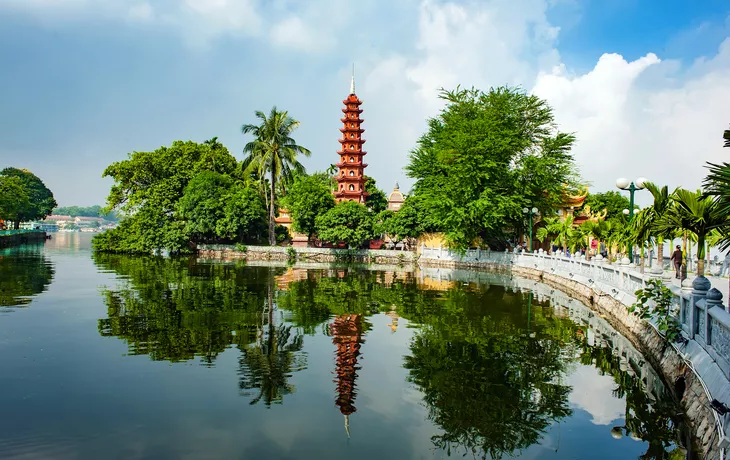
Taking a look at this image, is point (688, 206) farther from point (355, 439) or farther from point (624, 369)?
point (355, 439)

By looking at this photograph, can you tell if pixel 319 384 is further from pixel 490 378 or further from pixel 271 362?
pixel 490 378

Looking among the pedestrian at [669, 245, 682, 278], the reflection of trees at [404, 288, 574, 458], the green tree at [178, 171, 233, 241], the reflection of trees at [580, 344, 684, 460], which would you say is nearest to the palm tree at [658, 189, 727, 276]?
the reflection of trees at [404, 288, 574, 458]

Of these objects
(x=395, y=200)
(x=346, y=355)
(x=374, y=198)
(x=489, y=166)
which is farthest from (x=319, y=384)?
(x=395, y=200)

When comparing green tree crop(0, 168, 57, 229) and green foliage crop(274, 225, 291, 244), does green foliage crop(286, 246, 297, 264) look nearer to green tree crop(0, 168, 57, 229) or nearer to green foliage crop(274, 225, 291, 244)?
green foliage crop(274, 225, 291, 244)

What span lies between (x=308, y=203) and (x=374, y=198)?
43.1 ft

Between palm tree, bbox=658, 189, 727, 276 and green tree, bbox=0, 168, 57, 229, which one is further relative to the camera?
green tree, bbox=0, 168, 57, 229

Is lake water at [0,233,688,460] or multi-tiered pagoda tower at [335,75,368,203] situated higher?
multi-tiered pagoda tower at [335,75,368,203]

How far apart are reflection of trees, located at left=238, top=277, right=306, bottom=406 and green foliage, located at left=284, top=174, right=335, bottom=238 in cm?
3040

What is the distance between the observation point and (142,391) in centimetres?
→ 867

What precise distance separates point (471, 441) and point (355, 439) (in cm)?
153

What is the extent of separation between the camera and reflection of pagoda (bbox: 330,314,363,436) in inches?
334

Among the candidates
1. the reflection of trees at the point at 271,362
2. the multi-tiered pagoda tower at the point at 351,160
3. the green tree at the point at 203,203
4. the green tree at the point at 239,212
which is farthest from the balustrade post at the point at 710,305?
the multi-tiered pagoda tower at the point at 351,160

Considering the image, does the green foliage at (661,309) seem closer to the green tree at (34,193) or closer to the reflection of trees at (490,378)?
the reflection of trees at (490,378)

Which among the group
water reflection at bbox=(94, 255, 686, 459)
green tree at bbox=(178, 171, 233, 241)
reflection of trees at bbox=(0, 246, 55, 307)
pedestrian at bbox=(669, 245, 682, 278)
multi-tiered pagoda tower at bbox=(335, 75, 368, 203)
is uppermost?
multi-tiered pagoda tower at bbox=(335, 75, 368, 203)
